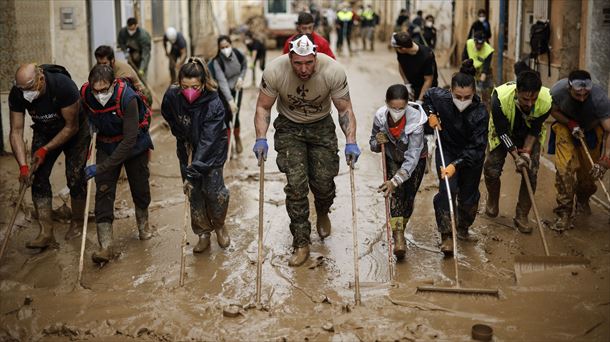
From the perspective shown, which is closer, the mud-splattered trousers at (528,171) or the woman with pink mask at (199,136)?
the woman with pink mask at (199,136)

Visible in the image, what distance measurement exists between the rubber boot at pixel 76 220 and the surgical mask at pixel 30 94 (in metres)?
1.20

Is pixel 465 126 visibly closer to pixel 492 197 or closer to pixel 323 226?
pixel 492 197

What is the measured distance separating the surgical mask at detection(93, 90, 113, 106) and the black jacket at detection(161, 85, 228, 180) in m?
0.47

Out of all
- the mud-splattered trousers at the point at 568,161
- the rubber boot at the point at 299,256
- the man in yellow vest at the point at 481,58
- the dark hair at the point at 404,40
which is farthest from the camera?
the man in yellow vest at the point at 481,58

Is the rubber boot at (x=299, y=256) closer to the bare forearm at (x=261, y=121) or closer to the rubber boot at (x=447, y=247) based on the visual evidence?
the bare forearm at (x=261, y=121)

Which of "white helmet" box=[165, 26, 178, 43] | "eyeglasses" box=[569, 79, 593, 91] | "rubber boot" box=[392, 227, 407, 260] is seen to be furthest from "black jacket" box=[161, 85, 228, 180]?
"white helmet" box=[165, 26, 178, 43]

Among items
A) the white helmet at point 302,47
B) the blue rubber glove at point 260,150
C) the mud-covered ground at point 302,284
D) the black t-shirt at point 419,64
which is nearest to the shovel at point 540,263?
the mud-covered ground at point 302,284

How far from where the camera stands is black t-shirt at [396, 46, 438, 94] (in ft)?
31.1

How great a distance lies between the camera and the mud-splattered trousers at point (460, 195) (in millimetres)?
7047

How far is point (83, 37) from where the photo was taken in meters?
12.5

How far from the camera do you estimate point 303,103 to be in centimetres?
676

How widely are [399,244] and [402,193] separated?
1.49 feet

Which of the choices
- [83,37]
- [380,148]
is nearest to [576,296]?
[380,148]

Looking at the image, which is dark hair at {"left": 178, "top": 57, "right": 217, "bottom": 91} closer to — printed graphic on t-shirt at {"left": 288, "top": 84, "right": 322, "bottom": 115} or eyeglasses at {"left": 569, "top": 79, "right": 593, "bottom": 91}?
printed graphic on t-shirt at {"left": 288, "top": 84, "right": 322, "bottom": 115}
